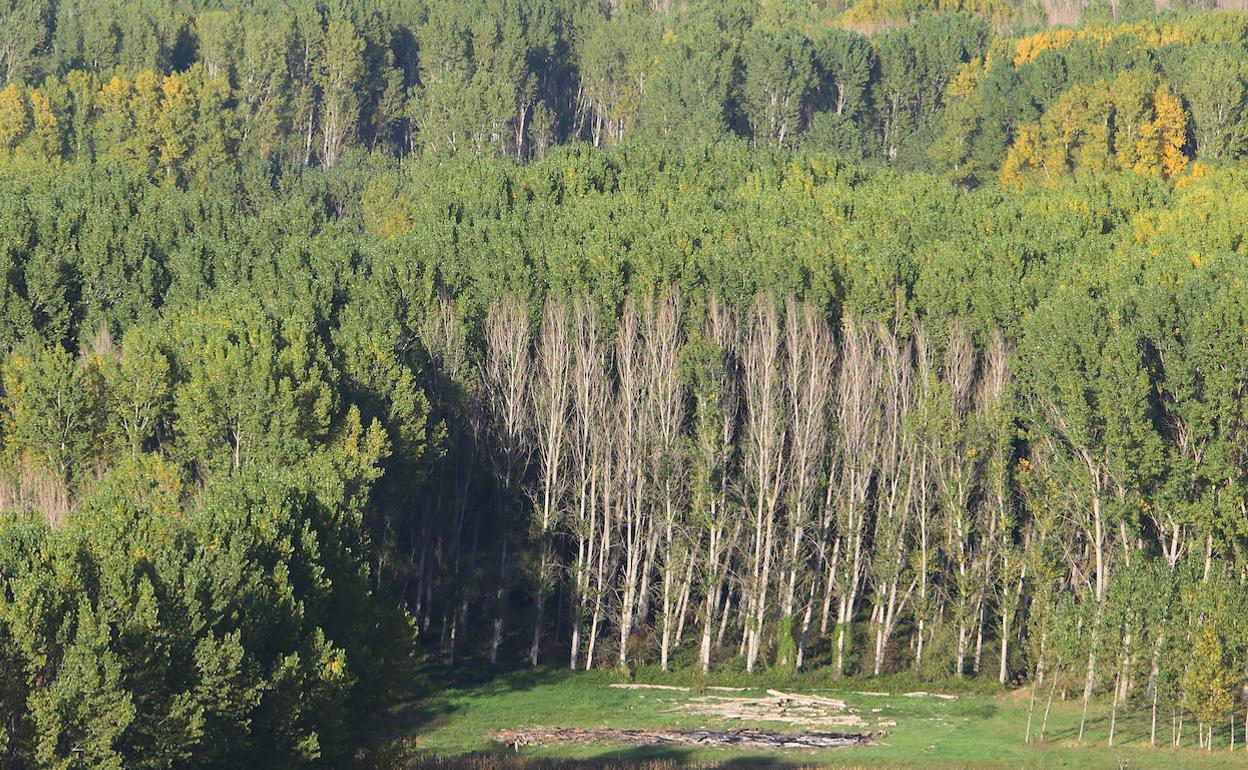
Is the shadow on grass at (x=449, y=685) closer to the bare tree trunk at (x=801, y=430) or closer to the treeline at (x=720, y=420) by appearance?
the treeline at (x=720, y=420)

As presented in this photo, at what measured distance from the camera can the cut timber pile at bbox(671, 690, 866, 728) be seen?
6812 centimetres

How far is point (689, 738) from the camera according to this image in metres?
64.8

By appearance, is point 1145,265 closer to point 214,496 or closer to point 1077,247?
point 1077,247

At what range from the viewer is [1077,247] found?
8425 cm

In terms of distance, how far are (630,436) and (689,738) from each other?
15.5m

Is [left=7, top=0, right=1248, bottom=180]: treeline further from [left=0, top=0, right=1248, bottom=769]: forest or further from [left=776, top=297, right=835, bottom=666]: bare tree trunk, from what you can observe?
[left=776, top=297, right=835, bottom=666]: bare tree trunk

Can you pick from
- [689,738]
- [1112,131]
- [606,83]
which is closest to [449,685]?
[689,738]

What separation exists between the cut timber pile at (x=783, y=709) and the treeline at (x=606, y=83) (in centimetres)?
5729

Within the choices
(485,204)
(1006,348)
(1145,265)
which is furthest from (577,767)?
(485,204)

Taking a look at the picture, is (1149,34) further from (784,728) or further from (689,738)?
(689,738)

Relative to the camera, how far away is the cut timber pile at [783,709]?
68125 millimetres

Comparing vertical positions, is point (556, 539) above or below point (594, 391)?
below

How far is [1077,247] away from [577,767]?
111 ft

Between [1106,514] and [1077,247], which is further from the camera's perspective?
[1077,247]
